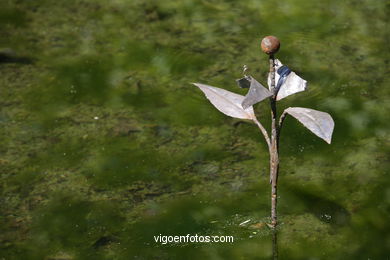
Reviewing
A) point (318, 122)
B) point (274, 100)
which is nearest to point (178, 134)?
point (274, 100)

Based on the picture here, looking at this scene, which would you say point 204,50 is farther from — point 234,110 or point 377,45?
point 234,110

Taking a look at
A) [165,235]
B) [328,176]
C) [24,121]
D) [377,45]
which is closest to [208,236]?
[165,235]

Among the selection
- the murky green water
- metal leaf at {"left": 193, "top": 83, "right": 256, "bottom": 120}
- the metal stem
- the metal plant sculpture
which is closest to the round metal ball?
the metal plant sculpture

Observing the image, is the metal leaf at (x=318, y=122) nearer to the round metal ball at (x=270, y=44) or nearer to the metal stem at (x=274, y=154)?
the metal stem at (x=274, y=154)

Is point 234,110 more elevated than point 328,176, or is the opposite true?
point 234,110

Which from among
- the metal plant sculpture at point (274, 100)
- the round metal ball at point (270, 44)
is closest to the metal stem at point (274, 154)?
the metal plant sculpture at point (274, 100)

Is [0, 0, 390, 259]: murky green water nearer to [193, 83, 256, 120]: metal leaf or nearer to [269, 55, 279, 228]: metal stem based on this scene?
[269, 55, 279, 228]: metal stem

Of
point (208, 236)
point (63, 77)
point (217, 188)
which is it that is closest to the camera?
point (208, 236)

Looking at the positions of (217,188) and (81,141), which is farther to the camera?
(81,141)
